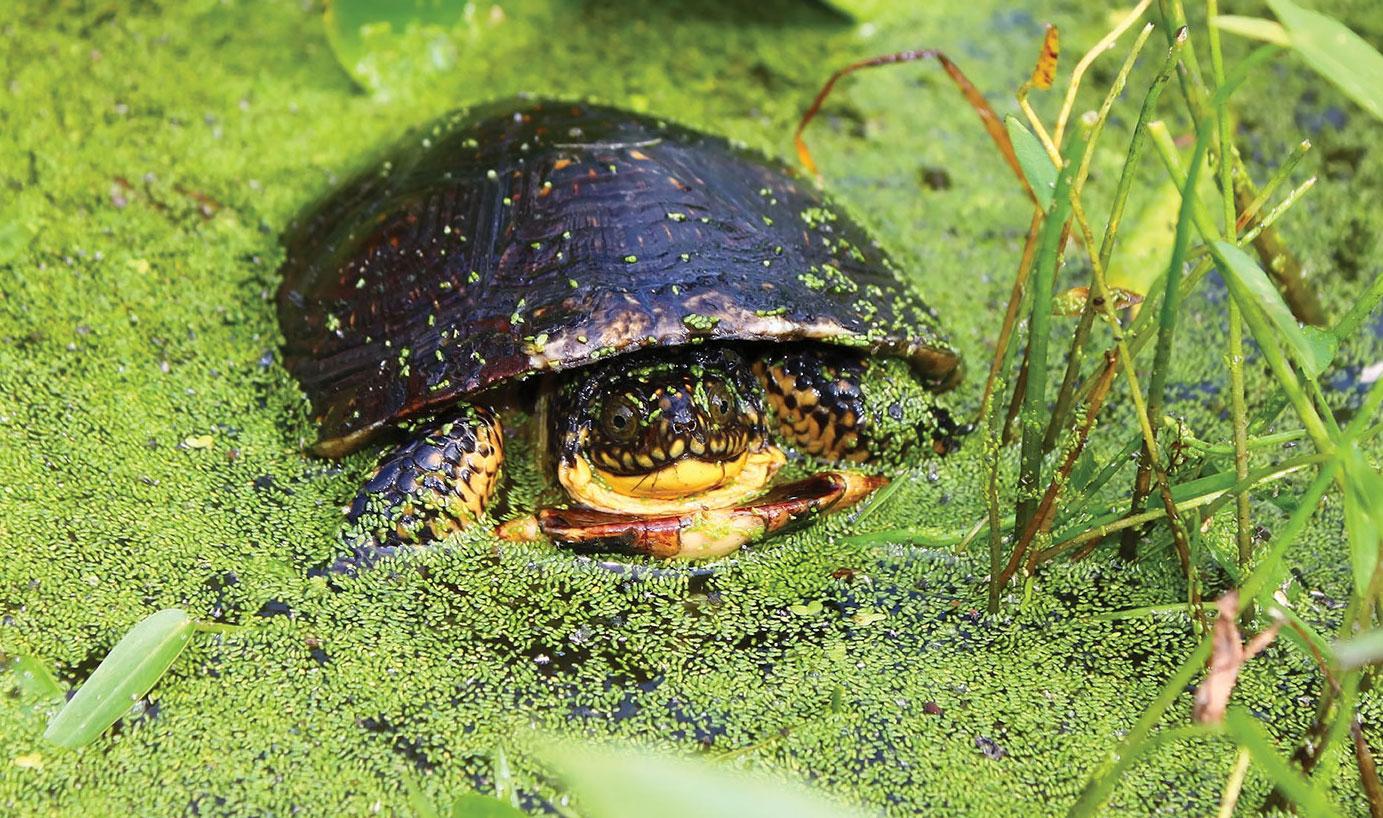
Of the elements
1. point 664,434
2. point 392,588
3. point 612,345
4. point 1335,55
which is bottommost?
point 392,588

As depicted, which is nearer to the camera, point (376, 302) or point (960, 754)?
point (960, 754)

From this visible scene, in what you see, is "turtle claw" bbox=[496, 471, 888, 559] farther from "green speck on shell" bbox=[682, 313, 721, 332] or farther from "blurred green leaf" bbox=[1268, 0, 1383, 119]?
"blurred green leaf" bbox=[1268, 0, 1383, 119]

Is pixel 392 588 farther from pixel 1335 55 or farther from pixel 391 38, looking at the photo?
pixel 391 38

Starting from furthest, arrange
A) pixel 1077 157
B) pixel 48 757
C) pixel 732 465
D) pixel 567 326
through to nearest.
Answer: pixel 732 465
pixel 567 326
pixel 48 757
pixel 1077 157

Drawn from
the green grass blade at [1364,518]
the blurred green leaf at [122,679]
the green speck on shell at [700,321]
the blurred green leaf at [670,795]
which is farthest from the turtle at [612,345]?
the blurred green leaf at [670,795]

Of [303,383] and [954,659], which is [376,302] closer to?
[303,383]

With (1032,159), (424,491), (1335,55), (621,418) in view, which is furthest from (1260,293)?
(424,491)

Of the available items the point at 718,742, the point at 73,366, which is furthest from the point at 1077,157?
the point at 73,366
